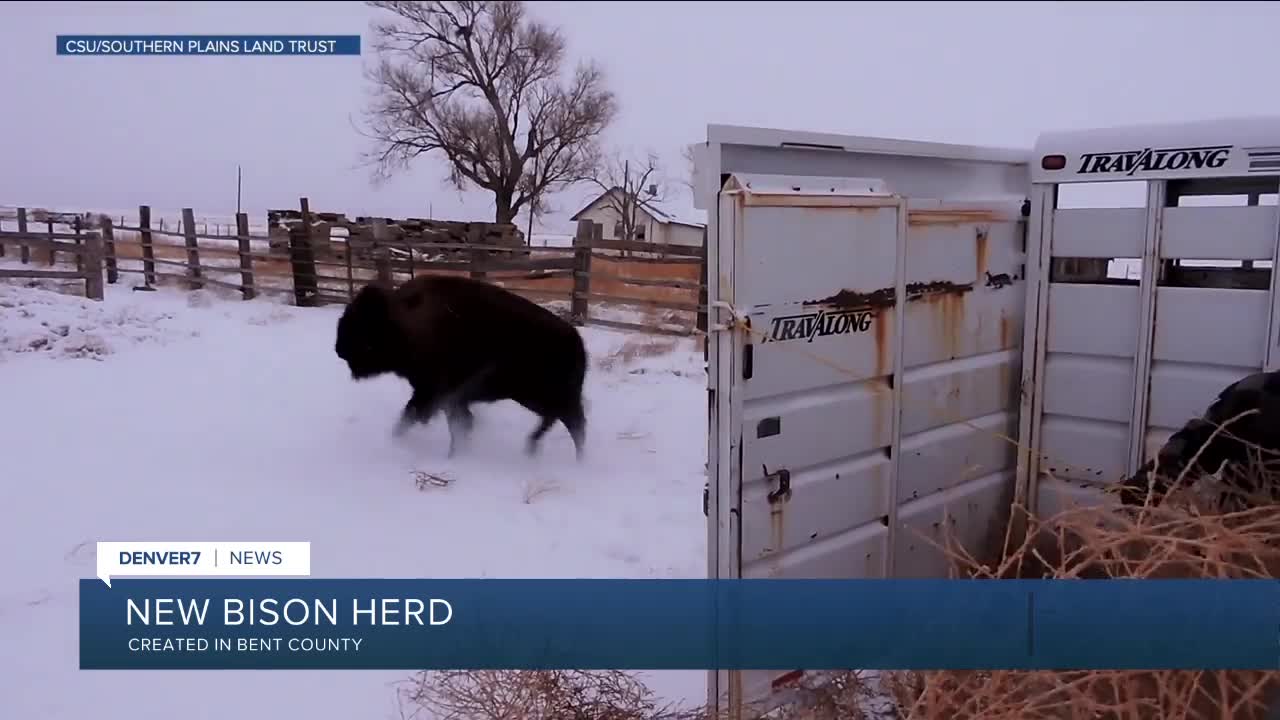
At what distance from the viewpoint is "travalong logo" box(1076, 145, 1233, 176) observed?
361cm

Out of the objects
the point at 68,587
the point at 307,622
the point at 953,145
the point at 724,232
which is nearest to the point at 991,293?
the point at 953,145

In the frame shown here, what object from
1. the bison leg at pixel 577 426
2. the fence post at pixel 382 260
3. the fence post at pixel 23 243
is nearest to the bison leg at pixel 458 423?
the bison leg at pixel 577 426

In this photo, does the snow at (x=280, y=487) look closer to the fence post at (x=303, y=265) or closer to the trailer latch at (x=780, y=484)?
the trailer latch at (x=780, y=484)

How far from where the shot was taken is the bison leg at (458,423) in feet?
21.4

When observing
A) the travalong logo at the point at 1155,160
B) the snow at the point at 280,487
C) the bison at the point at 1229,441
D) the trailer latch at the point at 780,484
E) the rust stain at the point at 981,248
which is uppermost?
the travalong logo at the point at 1155,160

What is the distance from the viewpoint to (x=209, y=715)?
10.3 ft

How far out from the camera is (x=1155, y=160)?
3766 mm

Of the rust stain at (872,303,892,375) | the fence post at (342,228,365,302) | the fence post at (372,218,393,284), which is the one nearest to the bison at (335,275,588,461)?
the rust stain at (872,303,892,375)

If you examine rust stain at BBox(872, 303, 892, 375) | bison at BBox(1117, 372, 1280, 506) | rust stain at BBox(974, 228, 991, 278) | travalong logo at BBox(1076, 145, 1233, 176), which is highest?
travalong logo at BBox(1076, 145, 1233, 176)

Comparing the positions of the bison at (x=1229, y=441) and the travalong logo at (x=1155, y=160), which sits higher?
the travalong logo at (x=1155, y=160)

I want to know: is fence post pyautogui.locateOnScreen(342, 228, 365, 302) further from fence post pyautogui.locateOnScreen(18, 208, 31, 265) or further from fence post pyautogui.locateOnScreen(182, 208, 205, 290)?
fence post pyautogui.locateOnScreen(18, 208, 31, 265)

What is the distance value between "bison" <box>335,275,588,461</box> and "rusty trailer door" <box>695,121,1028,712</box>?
126 inches
